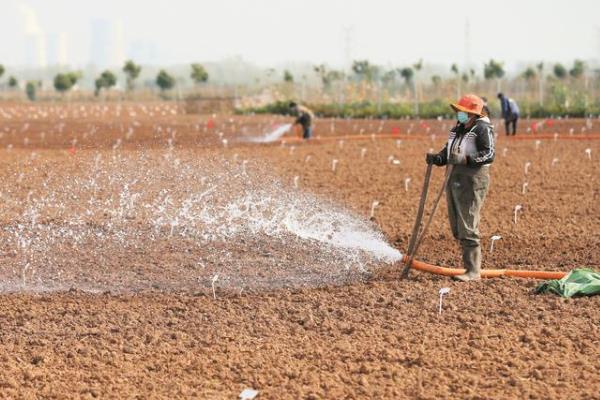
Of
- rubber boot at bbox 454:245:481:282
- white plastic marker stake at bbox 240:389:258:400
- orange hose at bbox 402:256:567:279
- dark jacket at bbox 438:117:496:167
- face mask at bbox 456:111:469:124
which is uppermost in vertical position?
face mask at bbox 456:111:469:124

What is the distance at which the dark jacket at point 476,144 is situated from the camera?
26.8 ft

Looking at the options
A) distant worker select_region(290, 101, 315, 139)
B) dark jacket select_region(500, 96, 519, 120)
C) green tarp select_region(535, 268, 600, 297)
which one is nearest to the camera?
green tarp select_region(535, 268, 600, 297)

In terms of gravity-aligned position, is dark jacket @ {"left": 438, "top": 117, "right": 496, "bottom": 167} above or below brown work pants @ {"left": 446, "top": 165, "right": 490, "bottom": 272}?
above

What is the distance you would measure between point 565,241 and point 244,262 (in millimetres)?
3542

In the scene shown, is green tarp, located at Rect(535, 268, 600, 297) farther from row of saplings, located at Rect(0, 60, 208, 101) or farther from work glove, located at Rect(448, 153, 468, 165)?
row of saplings, located at Rect(0, 60, 208, 101)

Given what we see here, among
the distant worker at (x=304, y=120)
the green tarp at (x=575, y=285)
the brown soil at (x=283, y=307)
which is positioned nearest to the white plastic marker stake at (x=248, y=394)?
the brown soil at (x=283, y=307)

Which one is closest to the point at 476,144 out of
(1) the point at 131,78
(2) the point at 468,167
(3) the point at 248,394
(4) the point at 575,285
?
(2) the point at 468,167

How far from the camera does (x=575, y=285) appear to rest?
7.90 m

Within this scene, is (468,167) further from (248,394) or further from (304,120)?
(304,120)

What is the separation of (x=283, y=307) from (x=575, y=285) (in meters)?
2.32

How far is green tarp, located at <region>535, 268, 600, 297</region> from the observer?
783cm

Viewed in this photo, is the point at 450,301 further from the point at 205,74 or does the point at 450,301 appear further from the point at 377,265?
the point at 205,74

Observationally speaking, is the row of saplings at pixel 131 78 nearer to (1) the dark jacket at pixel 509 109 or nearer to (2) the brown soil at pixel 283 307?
(1) the dark jacket at pixel 509 109

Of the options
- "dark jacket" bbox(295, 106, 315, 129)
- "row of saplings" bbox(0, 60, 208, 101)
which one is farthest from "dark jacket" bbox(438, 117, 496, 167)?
"row of saplings" bbox(0, 60, 208, 101)
